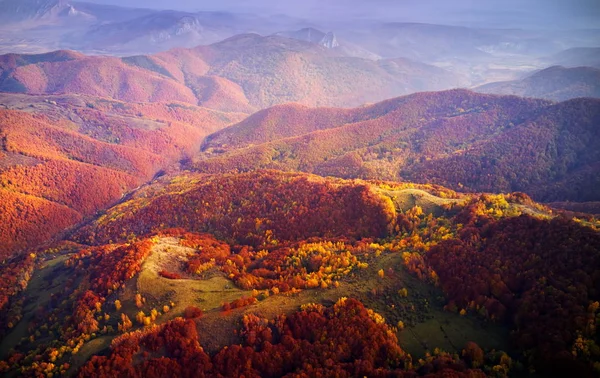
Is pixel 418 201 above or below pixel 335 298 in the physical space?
above

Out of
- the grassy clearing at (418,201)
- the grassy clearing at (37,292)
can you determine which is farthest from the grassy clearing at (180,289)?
the grassy clearing at (418,201)

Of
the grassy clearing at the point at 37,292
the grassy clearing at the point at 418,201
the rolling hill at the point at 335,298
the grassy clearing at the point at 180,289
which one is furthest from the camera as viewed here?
the grassy clearing at the point at 418,201

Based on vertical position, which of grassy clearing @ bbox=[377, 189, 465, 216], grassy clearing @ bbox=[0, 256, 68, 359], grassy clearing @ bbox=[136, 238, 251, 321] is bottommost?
grassy clearing @ bbox=[0, 256, 68, 359]

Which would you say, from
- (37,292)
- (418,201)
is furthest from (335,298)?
(37,292)

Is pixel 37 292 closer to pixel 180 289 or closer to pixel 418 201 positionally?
pixel 180 289

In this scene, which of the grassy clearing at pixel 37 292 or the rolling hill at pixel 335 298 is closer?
the rolling hill at pixel 335 298

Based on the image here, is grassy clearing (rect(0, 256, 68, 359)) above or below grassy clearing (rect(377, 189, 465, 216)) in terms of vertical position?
below

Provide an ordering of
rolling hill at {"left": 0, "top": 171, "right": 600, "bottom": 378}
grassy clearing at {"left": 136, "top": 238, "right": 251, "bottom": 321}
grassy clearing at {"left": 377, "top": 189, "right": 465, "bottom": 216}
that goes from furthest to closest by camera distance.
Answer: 1. grassy clearing at {"left": 377, "top": 189, "right": 465, "bottom": 216}
2. grassy clearing at {"left": 136, "top": 238, "right": 251, "bottom": 321}
3. rolling hill at {"left": 0, "top": 171, "right": 600, "bottom": 378}

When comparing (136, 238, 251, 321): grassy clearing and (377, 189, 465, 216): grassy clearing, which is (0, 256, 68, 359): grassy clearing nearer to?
(136, 238, 251, 321): grassy clearing

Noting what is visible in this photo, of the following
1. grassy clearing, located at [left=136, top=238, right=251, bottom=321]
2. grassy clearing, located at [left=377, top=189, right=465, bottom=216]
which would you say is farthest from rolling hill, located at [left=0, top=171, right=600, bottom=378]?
grassy clearing, located at [left=377, top=189, right=465, bottom=216]

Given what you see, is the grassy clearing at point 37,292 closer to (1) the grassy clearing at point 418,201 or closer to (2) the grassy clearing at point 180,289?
(2) the grassy clearing at point 180,289

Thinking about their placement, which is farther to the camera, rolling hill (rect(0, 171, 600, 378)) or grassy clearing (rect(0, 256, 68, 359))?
grassy clearing (rect(0, 256, 68, 359))
